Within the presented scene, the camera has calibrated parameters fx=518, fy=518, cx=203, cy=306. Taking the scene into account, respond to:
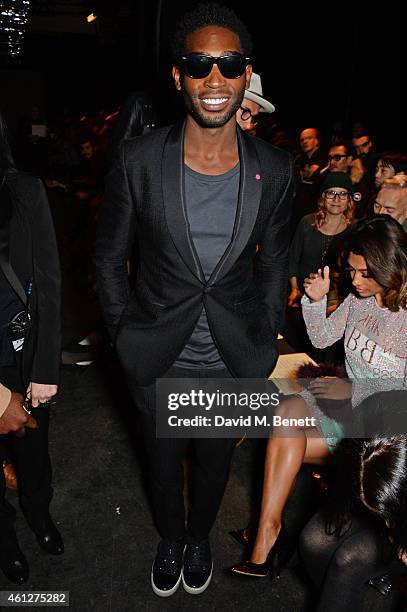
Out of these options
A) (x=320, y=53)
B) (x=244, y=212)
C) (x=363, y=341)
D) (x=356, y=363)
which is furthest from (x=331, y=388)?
(x=320, y=53)

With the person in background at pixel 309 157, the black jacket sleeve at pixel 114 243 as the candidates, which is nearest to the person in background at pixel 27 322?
the black jacket sleeve at pixel 114 243

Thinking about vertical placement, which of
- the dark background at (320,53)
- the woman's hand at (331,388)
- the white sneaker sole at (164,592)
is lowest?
the white sneaker sole at (164,592)

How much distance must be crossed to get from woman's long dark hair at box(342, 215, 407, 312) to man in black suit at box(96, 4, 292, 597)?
455 mm

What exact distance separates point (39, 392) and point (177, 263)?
771 mm

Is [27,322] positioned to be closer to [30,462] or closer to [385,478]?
[30,462]

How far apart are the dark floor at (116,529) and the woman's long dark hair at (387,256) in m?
1.27

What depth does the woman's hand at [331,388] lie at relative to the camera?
2.43m

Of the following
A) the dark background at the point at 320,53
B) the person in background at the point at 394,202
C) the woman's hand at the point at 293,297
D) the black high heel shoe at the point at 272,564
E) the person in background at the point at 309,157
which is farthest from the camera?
the dark background at the point at 320,53

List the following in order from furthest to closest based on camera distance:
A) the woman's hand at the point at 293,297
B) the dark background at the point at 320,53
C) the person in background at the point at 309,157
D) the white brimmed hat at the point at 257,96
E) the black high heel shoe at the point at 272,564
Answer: the dark background at the point at 320,53 → the person in background at the point at 309,157 → the woman's hand at the point at 293,297 → the white brimmed hat at the point at 257,96 → the black high heel shoe at the point at 272,564

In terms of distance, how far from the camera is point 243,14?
11.5m

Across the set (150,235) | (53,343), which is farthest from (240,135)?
(53,343)

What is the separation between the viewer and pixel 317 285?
2.50m

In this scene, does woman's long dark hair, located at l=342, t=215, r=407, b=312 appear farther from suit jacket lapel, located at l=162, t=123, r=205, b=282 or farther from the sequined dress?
suit jacket lapel, located at l=162, t=123, r=205, b=282

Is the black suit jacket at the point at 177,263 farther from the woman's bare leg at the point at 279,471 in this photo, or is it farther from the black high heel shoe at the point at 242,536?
the black high heel shoe at the point at 242,536
